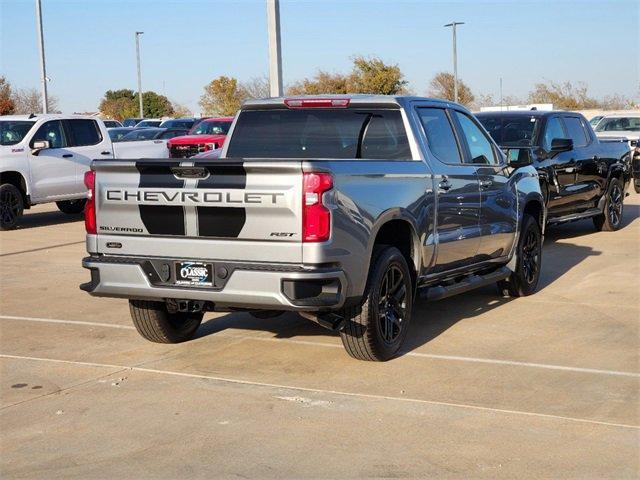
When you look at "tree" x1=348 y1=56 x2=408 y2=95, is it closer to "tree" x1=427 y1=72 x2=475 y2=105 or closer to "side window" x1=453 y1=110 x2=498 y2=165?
"tree" x1=427 y1=72 x2=475 y2=105

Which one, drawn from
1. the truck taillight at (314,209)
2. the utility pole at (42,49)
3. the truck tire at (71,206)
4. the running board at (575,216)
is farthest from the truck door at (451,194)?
the utility pole at (42,49)

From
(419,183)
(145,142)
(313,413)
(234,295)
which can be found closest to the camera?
(313,413)

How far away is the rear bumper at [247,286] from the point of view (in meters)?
6.32

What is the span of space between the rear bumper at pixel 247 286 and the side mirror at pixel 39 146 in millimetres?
11238

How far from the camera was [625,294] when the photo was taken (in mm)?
9945

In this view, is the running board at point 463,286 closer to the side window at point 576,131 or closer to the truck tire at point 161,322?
the truck tire at point 161,322

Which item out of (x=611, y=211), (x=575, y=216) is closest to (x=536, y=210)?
(x=575, y=216)

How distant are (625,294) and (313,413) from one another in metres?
5.09

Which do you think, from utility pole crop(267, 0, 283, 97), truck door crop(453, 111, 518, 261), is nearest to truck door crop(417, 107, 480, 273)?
truck door crop(453, 111, 518, 261)

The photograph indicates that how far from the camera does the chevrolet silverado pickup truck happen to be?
1327 cm

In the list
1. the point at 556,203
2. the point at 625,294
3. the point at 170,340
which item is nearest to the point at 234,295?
the point at 170,340

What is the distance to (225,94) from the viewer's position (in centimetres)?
6131

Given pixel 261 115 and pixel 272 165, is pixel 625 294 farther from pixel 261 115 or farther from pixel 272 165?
pixel 272 165

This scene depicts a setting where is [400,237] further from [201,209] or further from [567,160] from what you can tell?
[567,160]
